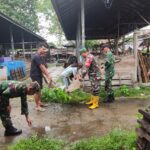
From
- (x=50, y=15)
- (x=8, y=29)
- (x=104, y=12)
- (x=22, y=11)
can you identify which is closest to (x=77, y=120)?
(x=104, y=12)

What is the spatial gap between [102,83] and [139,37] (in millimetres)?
2444

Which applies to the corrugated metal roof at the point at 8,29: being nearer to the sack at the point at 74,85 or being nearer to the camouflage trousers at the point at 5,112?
the sack at the point at 74,85

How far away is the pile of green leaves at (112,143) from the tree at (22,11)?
38.9 metres

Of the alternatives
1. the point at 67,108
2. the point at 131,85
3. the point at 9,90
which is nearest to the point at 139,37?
the point at 131,85

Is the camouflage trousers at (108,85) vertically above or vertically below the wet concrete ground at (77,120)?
→ above

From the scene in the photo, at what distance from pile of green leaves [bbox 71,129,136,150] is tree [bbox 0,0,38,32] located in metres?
38.9

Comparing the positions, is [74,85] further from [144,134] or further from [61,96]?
[144,134]

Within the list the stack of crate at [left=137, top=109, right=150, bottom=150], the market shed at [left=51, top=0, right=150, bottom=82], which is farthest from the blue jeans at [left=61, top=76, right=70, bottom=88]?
the stack of crate at [left=137, top=109, right=150, bottom=150]

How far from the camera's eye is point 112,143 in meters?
4.79

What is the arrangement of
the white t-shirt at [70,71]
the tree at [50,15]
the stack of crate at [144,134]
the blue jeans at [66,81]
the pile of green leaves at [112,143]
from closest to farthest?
the stack of crate at [144,134], the pile of green leaves at [112,143], the white t-shirt at [70,71], the blue jeans at [66,81], the tree at [50,15]

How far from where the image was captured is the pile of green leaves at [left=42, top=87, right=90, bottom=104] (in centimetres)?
897

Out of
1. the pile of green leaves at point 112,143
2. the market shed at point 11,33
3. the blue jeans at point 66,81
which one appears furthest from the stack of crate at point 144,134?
the market shed at point 11,33

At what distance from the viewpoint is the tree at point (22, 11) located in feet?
138

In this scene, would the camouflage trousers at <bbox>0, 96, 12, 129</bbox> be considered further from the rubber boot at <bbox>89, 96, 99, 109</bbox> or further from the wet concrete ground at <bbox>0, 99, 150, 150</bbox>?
the rubber boot at <bbox>89, 96, 99, 109</bbox>
